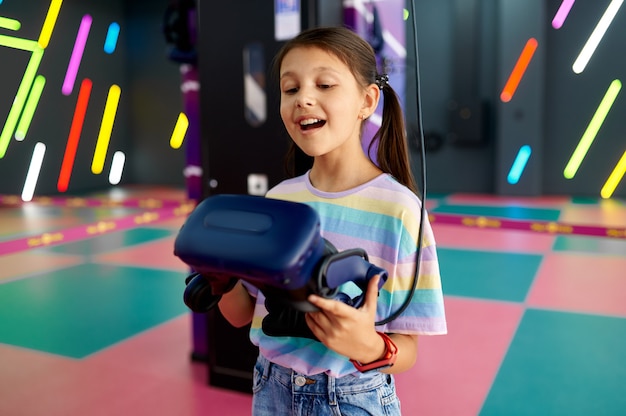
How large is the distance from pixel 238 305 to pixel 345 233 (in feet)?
0.78

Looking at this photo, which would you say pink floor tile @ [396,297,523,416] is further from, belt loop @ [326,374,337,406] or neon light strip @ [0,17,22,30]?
neon light strip @ [0,17,22,30]

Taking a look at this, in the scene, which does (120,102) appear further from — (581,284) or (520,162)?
(581,284)

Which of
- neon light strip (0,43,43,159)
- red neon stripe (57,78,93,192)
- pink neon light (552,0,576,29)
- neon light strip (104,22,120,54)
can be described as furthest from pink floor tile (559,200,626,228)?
neon light strip (104,22,120,54)

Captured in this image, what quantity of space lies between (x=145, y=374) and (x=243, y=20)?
1520mm

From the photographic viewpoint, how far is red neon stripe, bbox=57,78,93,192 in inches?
350

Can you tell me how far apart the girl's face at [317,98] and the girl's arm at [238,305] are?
0.92 feet

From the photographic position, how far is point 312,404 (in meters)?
0.97

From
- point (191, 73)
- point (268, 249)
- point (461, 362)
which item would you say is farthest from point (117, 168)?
point (268, 249)

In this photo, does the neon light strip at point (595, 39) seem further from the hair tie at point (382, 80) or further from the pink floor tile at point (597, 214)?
the hair tie at point (382, 80)

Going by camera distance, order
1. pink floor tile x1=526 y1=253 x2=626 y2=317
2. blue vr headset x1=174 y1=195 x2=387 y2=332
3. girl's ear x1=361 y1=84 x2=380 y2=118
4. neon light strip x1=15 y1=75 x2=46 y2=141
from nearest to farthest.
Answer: blue vr headset x1=174 y1=195 x2=387 y2=332 < girl's ear x1=361 y1=84 x2=380 y2=118 < pink floor tile x1=526 y1=253 x2=626 y2=317 < neon light strip x1=15 y1=75 x2=46 y2=141

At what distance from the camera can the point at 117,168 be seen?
394 inches

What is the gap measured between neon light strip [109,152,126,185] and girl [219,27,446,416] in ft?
31.1

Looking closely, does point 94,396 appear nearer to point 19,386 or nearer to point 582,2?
point 19,386

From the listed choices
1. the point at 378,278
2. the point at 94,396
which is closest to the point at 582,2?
the point at 94,396
